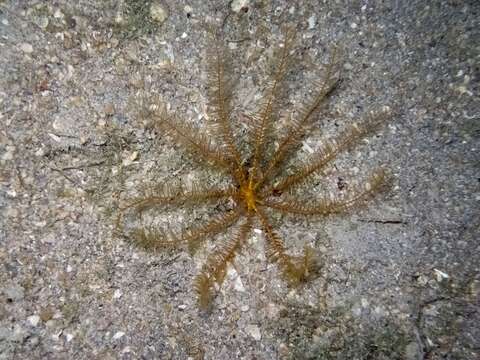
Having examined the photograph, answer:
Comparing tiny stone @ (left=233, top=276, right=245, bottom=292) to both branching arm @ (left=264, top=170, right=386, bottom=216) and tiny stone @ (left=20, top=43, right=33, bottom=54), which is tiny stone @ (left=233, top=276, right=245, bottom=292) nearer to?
branching arm @ (left=264, top=170, right=386, bottom=216)

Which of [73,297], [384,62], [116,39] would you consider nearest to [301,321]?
[73,297]

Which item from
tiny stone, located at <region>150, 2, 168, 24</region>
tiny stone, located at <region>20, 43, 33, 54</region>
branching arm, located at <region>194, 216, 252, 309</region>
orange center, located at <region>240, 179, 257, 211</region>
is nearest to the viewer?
branching arm, located at <region>194, 216, 252, 309</region>

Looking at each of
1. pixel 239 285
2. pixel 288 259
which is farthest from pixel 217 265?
pixel 288 259

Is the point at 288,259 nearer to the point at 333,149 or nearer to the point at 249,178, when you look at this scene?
the point at 249,178

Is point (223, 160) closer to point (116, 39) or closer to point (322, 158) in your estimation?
point (322, 158)

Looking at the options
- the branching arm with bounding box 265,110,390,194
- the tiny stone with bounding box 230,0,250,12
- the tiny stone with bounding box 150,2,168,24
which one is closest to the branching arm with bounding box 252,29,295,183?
the branching arm with bounding box 265,110,390,194

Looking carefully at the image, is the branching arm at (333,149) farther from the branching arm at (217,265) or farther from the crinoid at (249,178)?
the branching arm at (217,265)

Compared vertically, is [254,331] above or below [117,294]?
above
